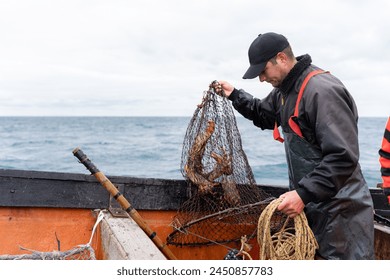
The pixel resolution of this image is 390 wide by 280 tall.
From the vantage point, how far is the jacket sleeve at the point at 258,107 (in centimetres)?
410

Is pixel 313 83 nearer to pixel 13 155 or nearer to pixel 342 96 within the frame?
pixel 342 96

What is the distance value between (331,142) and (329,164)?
152mm

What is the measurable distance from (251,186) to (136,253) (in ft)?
5.99

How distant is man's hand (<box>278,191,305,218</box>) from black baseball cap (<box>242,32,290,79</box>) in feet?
3.15

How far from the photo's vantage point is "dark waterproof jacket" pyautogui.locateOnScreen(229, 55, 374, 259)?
9.94ft

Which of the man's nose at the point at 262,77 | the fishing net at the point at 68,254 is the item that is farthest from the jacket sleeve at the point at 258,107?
the fishing net at the point at 68,254

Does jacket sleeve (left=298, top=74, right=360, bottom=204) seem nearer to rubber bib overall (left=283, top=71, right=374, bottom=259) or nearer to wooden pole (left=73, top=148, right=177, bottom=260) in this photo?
rubber bib overall (left=283, top=71, right=374, bottom=259)

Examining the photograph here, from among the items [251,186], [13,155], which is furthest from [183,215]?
[13,155]

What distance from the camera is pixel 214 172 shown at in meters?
4.44

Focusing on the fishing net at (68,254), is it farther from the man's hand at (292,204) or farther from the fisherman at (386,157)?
the fisherman at (386,157)

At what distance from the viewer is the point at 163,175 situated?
2466cm

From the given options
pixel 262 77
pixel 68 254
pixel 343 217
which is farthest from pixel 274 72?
pixel 68 254

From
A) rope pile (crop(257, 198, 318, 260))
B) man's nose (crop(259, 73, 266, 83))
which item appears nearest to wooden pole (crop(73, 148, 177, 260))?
rope pile (crop(257, 198, 318, 260))

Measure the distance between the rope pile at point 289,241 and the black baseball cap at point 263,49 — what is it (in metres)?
1.02
